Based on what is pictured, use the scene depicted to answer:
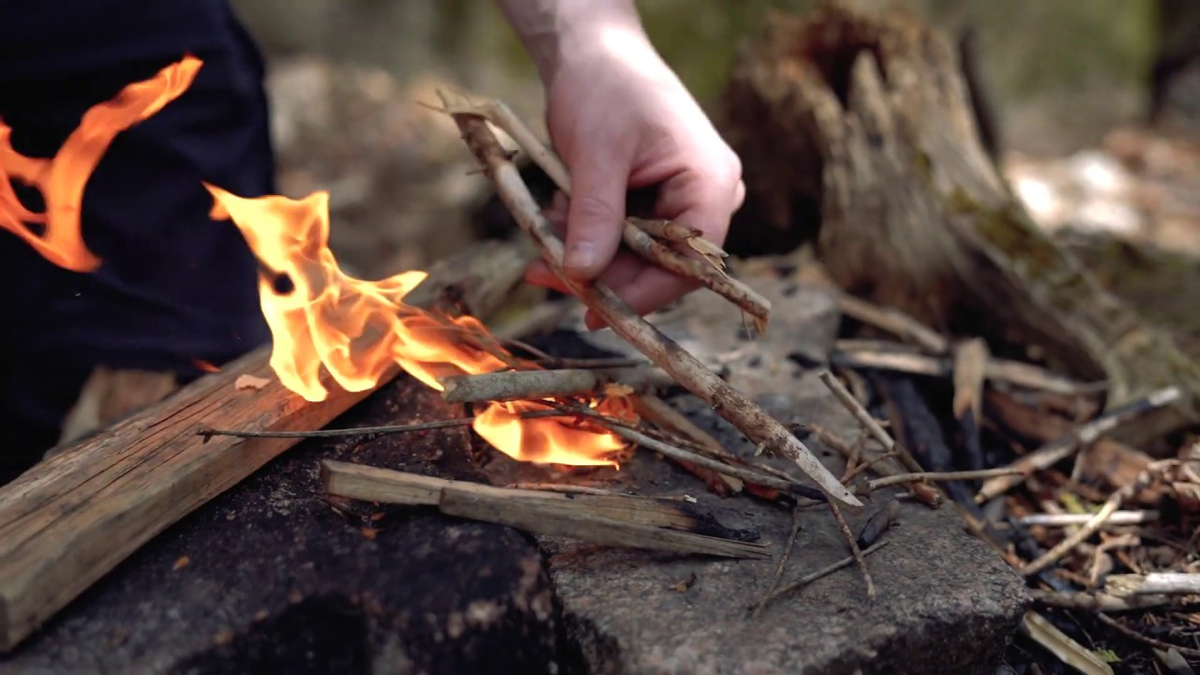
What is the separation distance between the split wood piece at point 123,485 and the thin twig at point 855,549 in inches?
48.4

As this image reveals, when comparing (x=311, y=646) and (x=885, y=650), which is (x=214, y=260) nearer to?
(x=311, y=646)

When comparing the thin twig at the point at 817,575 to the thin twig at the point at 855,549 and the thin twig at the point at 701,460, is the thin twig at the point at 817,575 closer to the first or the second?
the thin twig at the point at 855,549

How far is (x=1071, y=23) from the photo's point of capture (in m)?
8.21

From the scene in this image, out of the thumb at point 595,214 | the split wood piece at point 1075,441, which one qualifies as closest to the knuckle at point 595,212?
the thumb at point 595,214

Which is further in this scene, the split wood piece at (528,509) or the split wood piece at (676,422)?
the split wood piece at (676,422)

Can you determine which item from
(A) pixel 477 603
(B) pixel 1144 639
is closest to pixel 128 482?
(A) pixel 477 603

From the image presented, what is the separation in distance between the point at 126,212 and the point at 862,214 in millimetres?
2863

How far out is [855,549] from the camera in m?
1.92

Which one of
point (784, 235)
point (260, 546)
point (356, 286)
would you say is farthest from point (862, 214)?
point (260, 546)

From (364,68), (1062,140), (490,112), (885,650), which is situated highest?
(490,112)

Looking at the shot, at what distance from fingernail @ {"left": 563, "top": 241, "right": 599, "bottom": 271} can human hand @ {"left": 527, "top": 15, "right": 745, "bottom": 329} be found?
12 mm

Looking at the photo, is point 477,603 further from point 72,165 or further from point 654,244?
point 72,165

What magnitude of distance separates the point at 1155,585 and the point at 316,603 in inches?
80.4

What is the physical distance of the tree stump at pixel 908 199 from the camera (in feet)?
11.0
